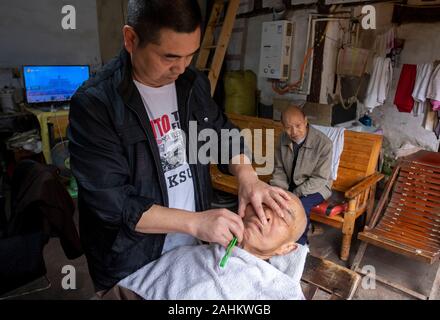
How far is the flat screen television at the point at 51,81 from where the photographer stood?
4355 millimetres

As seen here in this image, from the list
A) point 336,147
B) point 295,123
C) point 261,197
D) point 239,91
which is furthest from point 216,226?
point 239,91

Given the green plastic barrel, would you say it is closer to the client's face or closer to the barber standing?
the barber standing

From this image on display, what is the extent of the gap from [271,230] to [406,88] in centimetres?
415

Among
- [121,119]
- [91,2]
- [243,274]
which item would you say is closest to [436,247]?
[243,274]

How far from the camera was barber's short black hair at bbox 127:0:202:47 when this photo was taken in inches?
35.8

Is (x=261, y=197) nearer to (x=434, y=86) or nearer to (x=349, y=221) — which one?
(x=349, y=221)

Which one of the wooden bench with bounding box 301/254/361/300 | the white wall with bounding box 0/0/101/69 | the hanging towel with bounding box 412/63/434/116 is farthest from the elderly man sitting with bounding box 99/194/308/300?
the white wall with bounding box 0/0/101/69

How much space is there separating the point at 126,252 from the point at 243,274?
472 millimetres

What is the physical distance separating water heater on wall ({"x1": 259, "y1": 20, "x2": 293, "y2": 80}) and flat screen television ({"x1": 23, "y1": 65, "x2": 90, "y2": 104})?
272 cm

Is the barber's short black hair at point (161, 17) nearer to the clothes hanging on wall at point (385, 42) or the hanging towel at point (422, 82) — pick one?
the hanging towel at point (422, 82)

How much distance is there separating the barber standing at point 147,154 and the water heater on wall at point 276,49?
150 inches

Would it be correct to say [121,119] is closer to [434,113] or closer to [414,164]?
[414,164]

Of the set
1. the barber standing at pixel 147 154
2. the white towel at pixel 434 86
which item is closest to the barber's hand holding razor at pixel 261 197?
the barber standing at pixel 147 154

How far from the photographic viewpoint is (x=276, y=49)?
4910mm
